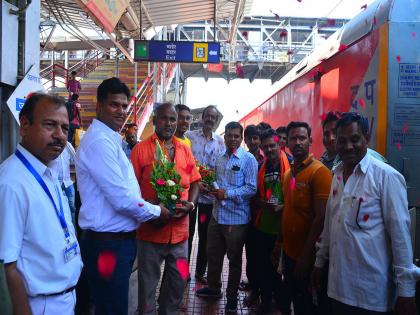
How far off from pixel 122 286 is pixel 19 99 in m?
1.47

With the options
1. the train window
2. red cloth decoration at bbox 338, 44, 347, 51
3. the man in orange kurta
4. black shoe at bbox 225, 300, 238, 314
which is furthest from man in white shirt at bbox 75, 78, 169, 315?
the train window

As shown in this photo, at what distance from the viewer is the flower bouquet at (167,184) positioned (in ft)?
9.96

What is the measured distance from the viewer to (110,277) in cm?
255

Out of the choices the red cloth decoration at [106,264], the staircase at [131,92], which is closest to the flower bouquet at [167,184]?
the red cloth decoration at [106,264]

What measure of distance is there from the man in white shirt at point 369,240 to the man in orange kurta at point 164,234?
1334 millimetres

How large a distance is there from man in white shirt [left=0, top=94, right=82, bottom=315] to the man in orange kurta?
51.8 inches

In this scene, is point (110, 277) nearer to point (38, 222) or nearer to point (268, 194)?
point (38, 222)

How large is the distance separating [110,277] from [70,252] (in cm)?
77

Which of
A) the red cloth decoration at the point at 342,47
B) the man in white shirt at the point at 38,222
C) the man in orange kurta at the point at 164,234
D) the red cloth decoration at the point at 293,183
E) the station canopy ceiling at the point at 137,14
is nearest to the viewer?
the man in white shirt at the point at 38,222

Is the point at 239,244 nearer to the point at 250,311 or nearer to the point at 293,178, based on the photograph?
the point at 250,311

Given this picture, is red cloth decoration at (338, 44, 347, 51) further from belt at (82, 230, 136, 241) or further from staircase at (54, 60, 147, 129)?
staircase at (54, 60, 147, 129)

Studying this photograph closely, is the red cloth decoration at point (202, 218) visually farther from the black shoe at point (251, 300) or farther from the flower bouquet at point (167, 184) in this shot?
the flower bouquet at point (167, 184)

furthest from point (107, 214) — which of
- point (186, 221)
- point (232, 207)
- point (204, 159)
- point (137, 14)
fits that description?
point (137, 14)

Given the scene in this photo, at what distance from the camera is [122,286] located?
102 inches
